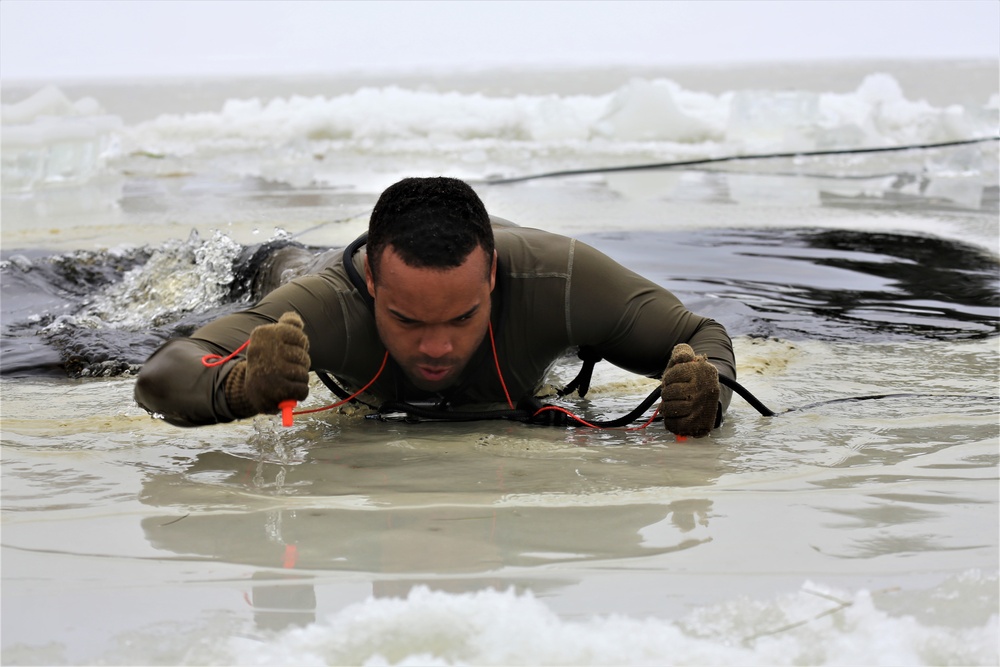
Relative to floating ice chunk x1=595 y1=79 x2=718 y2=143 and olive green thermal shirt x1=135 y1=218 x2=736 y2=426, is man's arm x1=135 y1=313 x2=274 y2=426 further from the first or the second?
floating ice chunk x1=595 y1=79 x2=718 y2=143

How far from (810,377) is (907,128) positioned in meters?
11.7

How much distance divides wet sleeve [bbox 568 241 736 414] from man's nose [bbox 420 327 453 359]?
408 mm

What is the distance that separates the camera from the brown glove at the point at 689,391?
9.29 feet

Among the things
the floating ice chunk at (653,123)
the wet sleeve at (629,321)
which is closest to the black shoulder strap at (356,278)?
the wet sleeve at (629,321)

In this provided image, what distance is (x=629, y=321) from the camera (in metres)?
3.03

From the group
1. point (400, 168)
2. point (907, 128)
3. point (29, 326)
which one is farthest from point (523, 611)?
point (907, 128)

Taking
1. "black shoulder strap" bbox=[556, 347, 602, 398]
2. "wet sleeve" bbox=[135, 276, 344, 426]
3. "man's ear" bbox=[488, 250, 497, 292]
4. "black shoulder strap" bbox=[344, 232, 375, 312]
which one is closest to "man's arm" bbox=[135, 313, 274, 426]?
"wet sleeve" bbox=[135, 276, 344, 426]

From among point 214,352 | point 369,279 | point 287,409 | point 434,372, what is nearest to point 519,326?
point 434,372

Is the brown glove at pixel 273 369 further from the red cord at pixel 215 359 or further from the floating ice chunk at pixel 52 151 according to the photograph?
the floating ice chunk at pixel 52 151

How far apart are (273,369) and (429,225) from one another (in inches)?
21.4

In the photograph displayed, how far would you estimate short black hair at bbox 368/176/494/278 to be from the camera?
268 cm

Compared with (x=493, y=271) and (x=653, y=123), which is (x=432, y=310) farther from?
(x=653, y=123)

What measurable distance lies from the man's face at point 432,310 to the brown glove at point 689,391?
526 mm

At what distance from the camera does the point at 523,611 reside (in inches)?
71.8
